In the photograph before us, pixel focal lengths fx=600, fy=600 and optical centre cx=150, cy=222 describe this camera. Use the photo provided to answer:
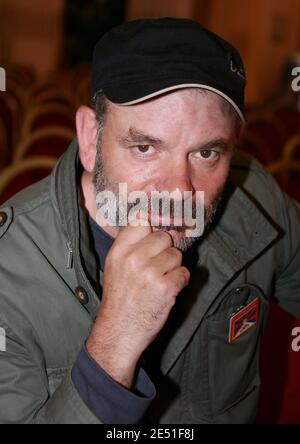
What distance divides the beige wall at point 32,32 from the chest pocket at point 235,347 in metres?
10.4

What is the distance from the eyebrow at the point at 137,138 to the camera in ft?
3.17

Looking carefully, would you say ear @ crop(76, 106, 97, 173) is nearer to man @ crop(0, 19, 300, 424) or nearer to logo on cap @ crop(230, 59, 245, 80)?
man @ crop(0, 19, 300, 424)

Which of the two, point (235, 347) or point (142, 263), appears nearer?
point (142, 263)

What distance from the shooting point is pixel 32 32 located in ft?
36.9

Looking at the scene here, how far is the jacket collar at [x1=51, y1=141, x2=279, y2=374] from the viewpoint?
3.47 ft

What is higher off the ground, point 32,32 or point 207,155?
point 207,155

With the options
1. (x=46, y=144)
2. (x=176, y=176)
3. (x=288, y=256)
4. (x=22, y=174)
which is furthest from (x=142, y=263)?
(x=46, y=144)

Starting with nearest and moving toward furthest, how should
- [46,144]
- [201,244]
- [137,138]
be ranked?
[137,138]
[201,244]
[46,144]

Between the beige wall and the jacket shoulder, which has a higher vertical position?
the jacket shoulder

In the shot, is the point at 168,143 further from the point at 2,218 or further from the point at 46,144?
the point at 46,144

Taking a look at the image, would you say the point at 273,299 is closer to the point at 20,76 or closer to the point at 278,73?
the point at 20,76

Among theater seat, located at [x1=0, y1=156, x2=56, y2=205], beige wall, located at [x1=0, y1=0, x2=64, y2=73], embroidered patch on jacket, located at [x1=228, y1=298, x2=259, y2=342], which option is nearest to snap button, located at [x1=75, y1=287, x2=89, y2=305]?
embroidered patch on jacket, located at [x1=228, y1=298, x2=259, y2=342]

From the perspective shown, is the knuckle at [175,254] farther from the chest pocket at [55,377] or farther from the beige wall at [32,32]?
Answer: the beige wall at [32,32]

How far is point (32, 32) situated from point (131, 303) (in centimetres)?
1123
